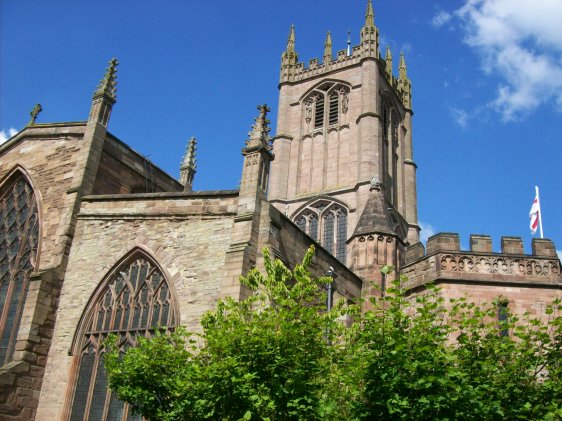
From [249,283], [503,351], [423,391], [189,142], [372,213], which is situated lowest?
[423,391]

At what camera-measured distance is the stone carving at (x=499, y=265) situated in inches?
664

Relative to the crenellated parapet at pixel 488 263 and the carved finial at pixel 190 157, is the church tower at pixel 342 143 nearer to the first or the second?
the carved finial at pixel 190 157

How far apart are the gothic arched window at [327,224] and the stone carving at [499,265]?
20.5 m

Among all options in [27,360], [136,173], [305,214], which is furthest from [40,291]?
[305,214]

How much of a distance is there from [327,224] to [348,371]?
2980cm

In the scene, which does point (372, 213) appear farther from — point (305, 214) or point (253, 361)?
point (305, 214)

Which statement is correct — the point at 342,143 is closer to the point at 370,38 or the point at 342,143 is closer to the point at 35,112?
the point at 370,38

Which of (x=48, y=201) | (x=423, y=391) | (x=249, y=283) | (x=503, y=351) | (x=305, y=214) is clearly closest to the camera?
(x=423, y=391)

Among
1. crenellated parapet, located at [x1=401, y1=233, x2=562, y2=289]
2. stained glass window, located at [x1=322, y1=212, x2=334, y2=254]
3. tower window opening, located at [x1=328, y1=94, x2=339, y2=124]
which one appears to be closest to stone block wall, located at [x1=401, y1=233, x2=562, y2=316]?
crenellated parapet, located at [x1=401, y1=233, x2=562, y2=289]

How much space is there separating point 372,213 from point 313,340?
11.4m

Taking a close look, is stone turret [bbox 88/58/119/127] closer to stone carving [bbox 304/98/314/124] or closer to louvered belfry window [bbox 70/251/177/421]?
louvered belfry window [bbox 70/251/177/421]

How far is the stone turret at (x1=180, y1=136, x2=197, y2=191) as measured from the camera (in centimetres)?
2788

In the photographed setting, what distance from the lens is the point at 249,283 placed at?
12828mm

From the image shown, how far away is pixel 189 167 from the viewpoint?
28.2m
